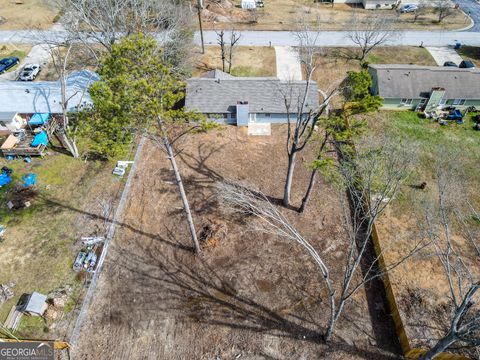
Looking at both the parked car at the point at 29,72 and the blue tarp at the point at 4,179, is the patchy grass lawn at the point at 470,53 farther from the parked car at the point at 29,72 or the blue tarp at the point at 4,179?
the parked car at the point at 29,72

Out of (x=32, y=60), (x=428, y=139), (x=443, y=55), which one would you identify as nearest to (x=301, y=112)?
(x=428, y=139)

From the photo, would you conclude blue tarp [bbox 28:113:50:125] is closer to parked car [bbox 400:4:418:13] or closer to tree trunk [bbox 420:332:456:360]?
tree trunk [bbox 420:332:456:360]

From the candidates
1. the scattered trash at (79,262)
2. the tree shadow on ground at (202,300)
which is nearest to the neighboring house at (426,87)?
the tree shadow on ground at (202,300)

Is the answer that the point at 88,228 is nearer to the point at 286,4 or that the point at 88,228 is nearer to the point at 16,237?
the point at 16,237

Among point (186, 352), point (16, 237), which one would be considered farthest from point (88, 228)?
point (186, 352)

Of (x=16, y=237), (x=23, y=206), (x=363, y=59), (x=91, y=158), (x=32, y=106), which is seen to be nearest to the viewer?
(x=16, y=237)

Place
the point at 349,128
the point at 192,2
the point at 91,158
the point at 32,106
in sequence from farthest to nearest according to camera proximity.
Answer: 1. the point at 192,2
2. the point at 32,106
3. the point at 91,158
4. the point at 349,128
